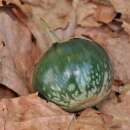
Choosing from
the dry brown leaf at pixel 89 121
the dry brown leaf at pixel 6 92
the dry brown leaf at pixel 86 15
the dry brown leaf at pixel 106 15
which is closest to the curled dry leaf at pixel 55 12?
the dry brown leaf at pixel 86 15

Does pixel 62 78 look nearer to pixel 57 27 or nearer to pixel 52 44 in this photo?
pixel 52 44

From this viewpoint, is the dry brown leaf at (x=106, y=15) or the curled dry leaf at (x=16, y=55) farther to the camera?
the dry brown leaf at (x=106, y=15)

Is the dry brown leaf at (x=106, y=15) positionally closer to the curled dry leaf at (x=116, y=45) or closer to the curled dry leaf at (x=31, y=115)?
the curled dry leaf at (x=116, y=45)

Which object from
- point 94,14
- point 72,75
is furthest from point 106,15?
point 72,75

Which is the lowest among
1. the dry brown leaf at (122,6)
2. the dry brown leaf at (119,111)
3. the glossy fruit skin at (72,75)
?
the dry brown leaf at (119,111)


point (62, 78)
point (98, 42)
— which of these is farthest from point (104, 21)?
point (62, 78)

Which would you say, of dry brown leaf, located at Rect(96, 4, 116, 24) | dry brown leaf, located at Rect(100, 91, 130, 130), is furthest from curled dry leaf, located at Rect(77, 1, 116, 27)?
dry brown leaf, located at Rect(100, 91, 130, 130)

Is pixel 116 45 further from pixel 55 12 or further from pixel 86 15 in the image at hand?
pixel 55 12
